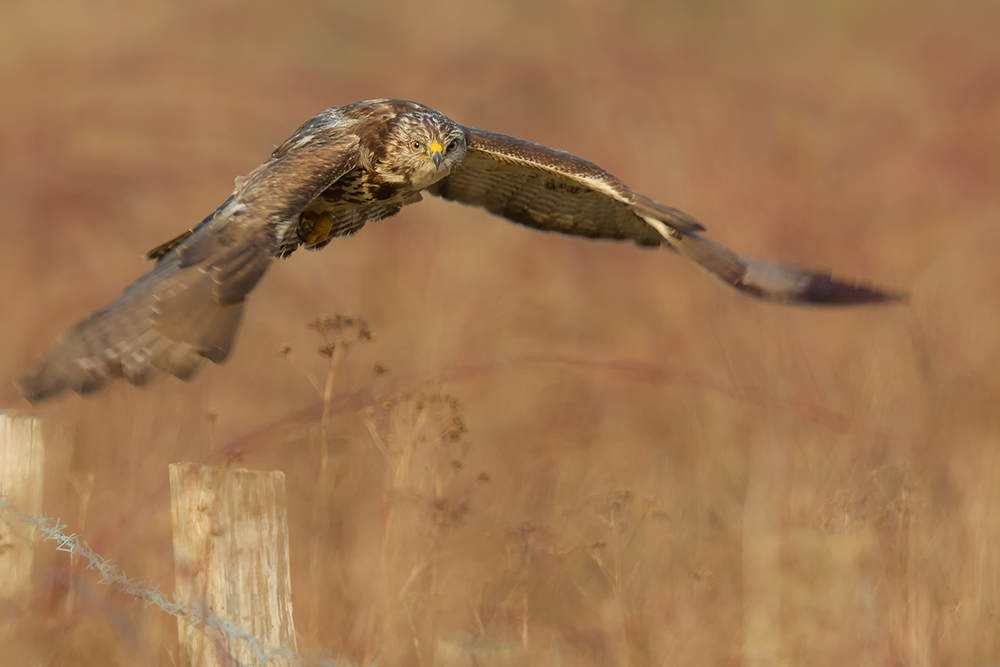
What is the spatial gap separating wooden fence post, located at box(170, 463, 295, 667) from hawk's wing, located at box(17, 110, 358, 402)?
394 mm

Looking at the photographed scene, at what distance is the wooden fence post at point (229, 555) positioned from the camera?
369 cm

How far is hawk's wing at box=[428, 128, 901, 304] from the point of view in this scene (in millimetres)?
5125

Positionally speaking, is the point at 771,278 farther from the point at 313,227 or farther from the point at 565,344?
the point at 565,344

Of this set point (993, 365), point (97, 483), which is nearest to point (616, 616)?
point (97, 483)

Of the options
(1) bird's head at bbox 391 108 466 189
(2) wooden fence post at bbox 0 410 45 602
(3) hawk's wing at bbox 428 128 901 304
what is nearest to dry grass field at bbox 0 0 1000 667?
(2) wooden fence post at bbox 0 410 45 602

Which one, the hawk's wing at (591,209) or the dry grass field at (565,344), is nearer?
the hawk's wing at (591,209)

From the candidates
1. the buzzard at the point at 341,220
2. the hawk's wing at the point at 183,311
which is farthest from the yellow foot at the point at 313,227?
the hawk's wing at the point at 183,311

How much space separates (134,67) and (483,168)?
1152 centimetres

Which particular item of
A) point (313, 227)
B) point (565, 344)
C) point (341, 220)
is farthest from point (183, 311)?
point (565, 344)

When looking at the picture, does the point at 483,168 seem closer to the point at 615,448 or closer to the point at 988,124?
the point at 615,448

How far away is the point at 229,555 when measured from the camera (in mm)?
3725

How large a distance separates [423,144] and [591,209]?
3.81 feet

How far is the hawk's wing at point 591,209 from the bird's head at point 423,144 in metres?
0.28

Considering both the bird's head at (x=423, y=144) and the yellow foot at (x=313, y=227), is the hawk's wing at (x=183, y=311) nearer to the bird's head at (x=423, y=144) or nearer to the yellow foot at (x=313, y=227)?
the bird's head at (x=423, y=144)
